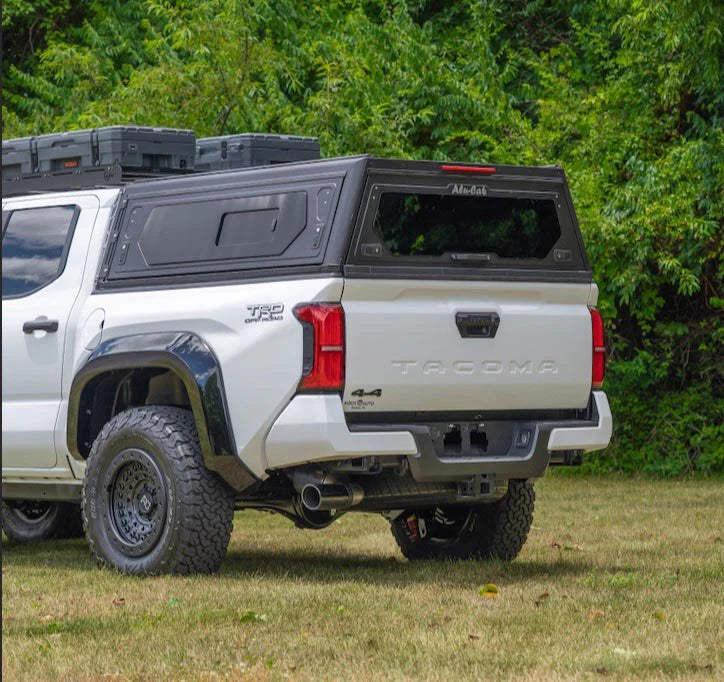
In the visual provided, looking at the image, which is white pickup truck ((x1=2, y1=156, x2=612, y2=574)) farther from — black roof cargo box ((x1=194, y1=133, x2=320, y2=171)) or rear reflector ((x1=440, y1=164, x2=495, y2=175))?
black roof cargo box ((x1=194, y1=133, x2=320, y2=171))

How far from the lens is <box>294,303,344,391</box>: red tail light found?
7594 mm

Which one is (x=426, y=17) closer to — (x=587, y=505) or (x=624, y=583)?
(x=587, y=505)

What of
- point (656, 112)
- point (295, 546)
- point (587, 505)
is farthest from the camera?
point (656, 112)

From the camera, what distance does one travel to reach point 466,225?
8305 millimetres

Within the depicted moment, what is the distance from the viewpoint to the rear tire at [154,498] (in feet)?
26.3

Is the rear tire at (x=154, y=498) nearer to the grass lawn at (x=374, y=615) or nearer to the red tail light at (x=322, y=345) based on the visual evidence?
the grass lawn at (x=374, y=615)

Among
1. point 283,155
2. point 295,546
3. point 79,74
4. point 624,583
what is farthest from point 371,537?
point 79,74

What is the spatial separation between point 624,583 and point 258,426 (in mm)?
1917

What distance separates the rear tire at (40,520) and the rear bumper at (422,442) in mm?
3539

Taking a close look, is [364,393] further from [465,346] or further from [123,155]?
[123,155]

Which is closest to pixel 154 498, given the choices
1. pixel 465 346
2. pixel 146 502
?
pixel 146 502

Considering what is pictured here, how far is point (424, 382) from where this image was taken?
7934 millimetres

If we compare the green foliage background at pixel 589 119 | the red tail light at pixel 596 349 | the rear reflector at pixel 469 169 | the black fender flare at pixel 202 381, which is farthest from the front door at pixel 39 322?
the green foliage background at pixel 589 119

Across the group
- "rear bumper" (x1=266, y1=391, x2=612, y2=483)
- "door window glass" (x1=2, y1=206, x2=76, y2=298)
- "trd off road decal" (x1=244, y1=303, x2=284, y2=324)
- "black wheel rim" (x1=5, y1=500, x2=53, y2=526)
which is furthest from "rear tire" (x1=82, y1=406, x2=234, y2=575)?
"black wheel rim" (x1=5, y1=500, x2=53, y2=526)
